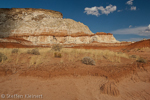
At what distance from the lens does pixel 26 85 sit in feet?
10.0

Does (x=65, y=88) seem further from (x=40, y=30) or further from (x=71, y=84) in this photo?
(x=40, y=30)

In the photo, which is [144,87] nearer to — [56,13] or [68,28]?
[68,28]

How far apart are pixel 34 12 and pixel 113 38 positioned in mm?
39199

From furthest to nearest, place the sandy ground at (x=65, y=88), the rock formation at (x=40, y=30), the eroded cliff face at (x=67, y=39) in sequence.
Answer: the rock formation at (x=40, y=30) → the eroded cliff face at (x=67, y=39) → the sandy ground at (x=65, y=88)

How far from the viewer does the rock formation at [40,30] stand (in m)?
35.8

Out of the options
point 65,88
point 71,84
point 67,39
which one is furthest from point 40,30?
point 65,88

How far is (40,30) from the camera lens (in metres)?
36.3

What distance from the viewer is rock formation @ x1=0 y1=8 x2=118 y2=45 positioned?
35812mm

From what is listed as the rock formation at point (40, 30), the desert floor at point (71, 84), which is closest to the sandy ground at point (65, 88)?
the desert floor at point (71, 84)

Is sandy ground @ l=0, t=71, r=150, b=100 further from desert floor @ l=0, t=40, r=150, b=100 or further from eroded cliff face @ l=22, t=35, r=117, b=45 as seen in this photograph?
eroded cliff face @ l=22, t=35, r=117, b=45

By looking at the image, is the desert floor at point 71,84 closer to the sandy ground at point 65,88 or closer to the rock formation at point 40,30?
the sandy ground at point 65,88

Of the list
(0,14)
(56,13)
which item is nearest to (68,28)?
(56,13)

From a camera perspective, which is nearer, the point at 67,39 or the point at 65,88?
the point at 65,88

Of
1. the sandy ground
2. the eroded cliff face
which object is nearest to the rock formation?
the eroded cliff face
